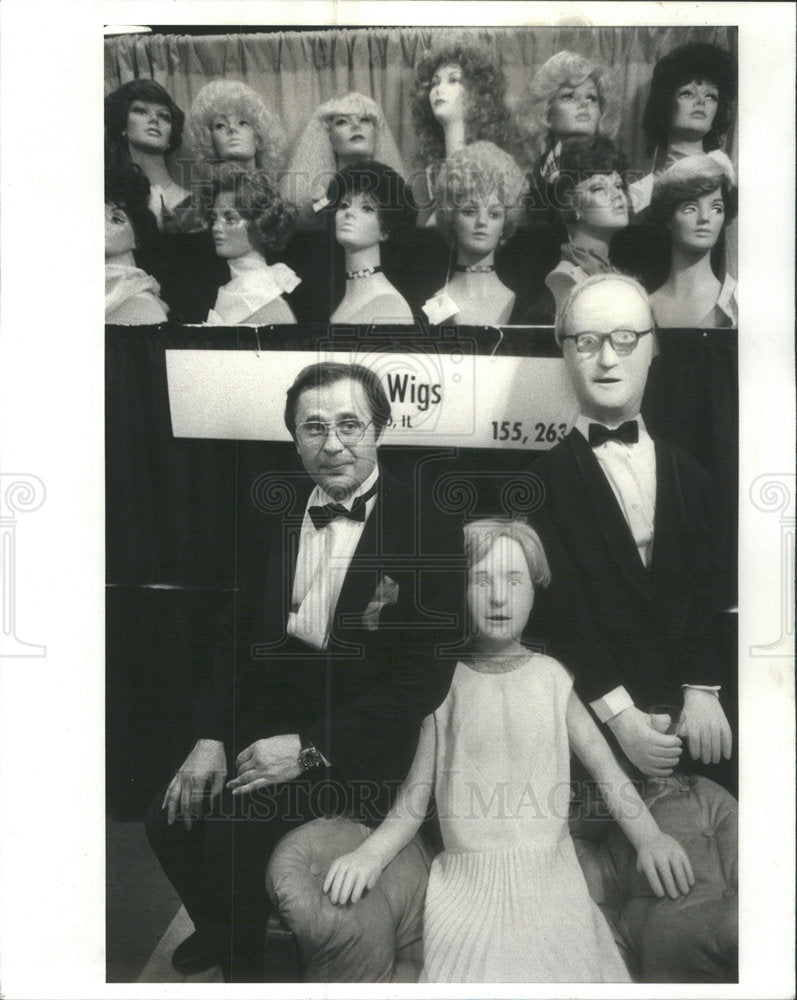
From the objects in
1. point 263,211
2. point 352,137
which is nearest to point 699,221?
point 352,137

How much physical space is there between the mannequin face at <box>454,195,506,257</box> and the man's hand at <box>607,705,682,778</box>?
54.6 inches

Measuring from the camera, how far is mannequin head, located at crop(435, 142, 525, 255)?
2605 mm

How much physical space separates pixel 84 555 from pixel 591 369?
1552 millimetres

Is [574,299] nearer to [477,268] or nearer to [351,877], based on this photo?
[477,268]

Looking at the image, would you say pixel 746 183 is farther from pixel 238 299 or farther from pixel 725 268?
pixel 238 299

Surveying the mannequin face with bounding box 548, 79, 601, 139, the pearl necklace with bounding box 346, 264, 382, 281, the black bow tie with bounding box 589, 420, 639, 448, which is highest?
the mannequin face with bounding box 548, 79, 601, 139

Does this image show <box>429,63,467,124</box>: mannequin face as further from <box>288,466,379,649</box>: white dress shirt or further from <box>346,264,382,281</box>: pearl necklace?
<box>288,466,379,649</box>: white dress shirt

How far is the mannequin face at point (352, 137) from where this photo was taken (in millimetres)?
2613

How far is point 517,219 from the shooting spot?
8.55 ft

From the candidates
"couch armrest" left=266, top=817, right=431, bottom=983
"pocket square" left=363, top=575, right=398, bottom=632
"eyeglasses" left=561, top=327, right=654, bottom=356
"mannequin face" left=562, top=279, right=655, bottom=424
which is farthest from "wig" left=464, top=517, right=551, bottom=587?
"couch armrest" left=266, top=817, right=431, bottom=983

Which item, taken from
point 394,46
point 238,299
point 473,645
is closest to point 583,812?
point 473,645

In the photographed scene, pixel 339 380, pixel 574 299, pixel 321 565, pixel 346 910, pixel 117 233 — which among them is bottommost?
pixel 346 910

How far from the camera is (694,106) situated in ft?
8.62

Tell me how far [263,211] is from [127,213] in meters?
0.40
